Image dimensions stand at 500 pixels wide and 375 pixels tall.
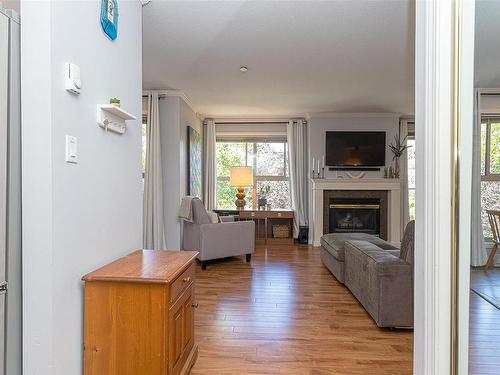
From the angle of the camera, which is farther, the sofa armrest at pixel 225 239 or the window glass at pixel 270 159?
the window glass at pixel 270 159

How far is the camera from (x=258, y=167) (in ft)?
22.3

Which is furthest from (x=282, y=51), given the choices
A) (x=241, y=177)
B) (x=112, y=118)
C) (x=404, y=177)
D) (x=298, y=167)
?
(x=404, y=177)

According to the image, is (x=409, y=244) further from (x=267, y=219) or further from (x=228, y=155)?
(x=228, y=155)

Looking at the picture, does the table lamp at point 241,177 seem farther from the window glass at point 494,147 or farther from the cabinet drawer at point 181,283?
the window glass at point 494,147

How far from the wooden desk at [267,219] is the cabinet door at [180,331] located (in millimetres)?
4053

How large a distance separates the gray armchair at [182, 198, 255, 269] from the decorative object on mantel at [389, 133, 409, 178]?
10.7 feet

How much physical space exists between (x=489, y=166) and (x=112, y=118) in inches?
70.2

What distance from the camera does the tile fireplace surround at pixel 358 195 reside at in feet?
19.8

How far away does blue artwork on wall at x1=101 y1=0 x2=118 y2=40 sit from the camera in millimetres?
1718

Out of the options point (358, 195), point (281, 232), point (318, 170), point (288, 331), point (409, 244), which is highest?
point (318, 170)

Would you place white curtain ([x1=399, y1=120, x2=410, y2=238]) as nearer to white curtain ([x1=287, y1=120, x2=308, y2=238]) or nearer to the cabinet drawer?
white curtain ([x1=287, y1=120, x2=308, y2=238])

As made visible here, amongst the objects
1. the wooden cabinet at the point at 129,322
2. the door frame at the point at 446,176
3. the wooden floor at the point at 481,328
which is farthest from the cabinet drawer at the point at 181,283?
the wooden floor at the point at 481,328

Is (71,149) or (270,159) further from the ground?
(270,159)

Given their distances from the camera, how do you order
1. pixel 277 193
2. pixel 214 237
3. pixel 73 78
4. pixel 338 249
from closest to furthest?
1. pixel 73 78
2. pixel 338 249
3. pixel 214 237
4. pixel 277 193
